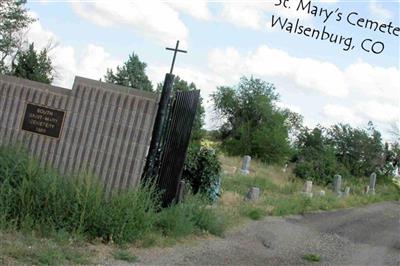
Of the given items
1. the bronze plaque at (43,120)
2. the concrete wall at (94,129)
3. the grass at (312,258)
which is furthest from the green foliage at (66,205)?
the grass at (312,258)

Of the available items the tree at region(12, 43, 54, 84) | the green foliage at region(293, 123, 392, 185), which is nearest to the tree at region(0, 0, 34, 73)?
the tree at region(12, 43, 54, 84)

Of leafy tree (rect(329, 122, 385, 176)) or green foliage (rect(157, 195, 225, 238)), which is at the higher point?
leafy tree (rect(329, 122, 385, 176))

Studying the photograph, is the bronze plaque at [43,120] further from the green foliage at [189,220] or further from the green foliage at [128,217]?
the green foliage at [189,220]

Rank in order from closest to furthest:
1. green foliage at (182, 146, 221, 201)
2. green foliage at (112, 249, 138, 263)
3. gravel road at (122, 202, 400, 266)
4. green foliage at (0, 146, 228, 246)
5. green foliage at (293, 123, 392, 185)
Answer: green foliage at (112, 249, 138, 263), green foliage at (0, 146, 228, 246), gravel road at (122, 202, 400, 266), green foliage at (182, 146, 221, 201), green foliage at (293, 123, 392, 185)

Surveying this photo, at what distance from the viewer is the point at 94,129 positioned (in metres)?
8.84

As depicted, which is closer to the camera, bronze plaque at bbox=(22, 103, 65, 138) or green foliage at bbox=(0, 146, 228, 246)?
green foliage at bbox=(0, 146, 228, 246)

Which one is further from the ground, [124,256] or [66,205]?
[66,205]

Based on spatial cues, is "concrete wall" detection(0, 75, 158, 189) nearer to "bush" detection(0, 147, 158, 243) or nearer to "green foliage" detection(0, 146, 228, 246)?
"green foliage" detection(0, 146, 228, 246)

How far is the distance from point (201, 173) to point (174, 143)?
301cm

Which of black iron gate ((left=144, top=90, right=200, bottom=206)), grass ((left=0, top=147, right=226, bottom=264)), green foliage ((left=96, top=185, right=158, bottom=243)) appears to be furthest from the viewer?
black iron gate ((left=144, top=90, right=200, bottom=206))

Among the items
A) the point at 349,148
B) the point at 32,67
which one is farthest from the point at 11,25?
the point at 349,148

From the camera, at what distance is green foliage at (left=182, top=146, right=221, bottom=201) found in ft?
40.4

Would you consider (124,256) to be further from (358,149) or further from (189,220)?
(358,149)

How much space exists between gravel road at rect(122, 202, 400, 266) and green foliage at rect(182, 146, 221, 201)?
4.56 feet
